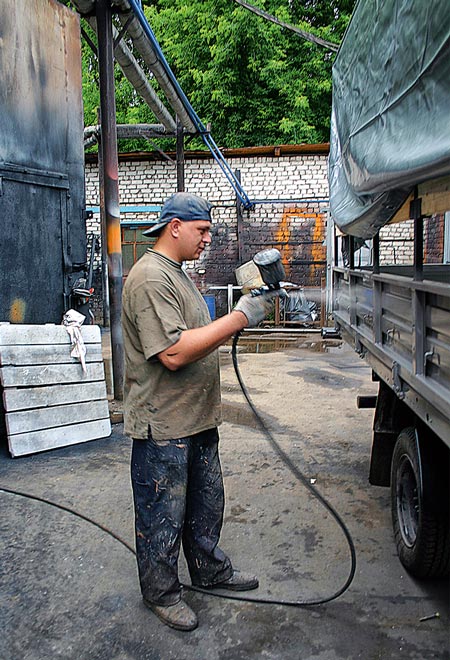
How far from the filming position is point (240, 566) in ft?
10.4

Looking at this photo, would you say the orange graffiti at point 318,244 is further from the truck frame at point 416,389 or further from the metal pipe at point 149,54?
the truck frame at point 416,389

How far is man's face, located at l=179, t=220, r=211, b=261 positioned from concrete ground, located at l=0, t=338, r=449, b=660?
1677 mm

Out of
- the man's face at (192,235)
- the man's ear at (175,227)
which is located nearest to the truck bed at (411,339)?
the man's face at (192,235)

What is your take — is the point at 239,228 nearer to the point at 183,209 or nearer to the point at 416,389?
the point at 183,209

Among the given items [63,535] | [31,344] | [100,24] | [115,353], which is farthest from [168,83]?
[63,535]

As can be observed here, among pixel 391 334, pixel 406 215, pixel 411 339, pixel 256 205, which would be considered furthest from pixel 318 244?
pixel 411 339

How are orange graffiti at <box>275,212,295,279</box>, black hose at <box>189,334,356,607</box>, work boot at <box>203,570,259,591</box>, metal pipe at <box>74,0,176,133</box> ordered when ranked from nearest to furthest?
black hose at <box>189,334,356,607</box>, work boot at <box>203,570,259,591</box>, metal pipe at <box>74,0,176,133</box>, orange graffiti at <box>275,212,295,279</box>

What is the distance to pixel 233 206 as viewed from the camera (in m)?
14.8

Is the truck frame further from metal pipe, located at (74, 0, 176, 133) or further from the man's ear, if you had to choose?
metal pipe, located at (74, 0, 176, 133)

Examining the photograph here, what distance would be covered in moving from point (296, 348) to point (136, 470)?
26.1ft

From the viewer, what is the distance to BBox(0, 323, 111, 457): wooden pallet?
15.7 ft

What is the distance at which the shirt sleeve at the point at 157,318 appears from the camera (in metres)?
2.39

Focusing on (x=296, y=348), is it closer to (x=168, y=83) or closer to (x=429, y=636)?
(x=168, y=83)

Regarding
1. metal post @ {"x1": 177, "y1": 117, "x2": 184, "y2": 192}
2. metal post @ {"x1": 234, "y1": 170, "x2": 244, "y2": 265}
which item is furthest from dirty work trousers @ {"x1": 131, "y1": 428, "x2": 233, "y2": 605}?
metal post @ {"x1": 234, "y1": 170, "x2": 244, "y2": 265}
